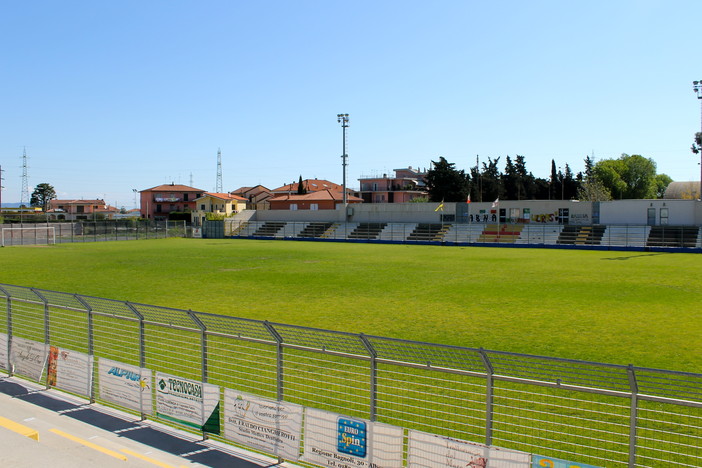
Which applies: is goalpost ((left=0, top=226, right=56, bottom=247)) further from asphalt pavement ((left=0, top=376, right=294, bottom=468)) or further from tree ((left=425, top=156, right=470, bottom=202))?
tree ((left=425, top=156, right=470, bottom=202))

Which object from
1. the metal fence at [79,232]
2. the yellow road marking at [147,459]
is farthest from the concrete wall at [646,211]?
the yellow road marking at [147,459]

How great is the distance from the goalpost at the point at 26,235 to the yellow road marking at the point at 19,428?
5240 centimetres

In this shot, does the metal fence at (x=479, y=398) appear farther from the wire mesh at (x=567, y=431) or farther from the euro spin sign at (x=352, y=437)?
the euro spin sign at (x=352, y=437)

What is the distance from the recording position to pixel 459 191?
304 feet

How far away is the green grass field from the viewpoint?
13.5 m

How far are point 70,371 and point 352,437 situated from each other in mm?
5128

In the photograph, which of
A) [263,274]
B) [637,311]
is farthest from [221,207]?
[637,311]

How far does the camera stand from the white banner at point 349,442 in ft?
19.5

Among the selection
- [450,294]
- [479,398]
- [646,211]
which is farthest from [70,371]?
[646,211]

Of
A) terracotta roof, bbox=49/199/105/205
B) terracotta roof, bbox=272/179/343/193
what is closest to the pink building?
terracotta roof, bbox=272/179/343/193

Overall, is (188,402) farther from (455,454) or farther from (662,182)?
(662,182)

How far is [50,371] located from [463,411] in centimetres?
665

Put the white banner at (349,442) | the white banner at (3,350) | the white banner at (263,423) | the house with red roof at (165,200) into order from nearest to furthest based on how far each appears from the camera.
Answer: the white banner at (349,442) < the white banner at (263,423) < the white banner at (3,350) < the house with red roof at (165,200)

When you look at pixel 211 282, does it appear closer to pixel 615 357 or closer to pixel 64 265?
pixel 64 265
